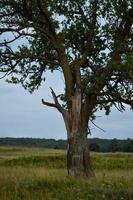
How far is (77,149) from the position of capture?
23094mm

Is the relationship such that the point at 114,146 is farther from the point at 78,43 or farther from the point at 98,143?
the point at 78,43

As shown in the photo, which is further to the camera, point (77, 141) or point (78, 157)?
point (77, 141)

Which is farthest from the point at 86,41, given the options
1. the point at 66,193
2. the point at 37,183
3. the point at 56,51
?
the point at 66,193

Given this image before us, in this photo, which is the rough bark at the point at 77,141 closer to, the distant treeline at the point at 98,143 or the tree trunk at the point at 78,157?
the tree trunk at the point at 78,157

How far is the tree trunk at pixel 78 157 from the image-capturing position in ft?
A: 75.5

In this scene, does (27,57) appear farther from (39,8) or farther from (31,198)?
(31,198)

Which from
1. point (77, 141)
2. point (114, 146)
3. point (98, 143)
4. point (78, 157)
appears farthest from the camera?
point (98, 143)

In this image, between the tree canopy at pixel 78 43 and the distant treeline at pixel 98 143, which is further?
the distant treeline at pixel 98 143

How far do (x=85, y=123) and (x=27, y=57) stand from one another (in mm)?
3661

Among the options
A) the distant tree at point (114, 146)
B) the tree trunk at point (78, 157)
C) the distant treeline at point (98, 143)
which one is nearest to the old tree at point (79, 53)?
the tree trunk at point (78, 157)

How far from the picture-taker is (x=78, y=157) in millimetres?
23000

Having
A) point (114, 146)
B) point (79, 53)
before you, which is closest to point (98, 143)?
point (114, 146)

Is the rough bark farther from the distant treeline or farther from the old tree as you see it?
the distant treeline

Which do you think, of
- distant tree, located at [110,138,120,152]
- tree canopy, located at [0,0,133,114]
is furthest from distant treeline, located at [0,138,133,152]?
tree canopy, located at [0,0,133,114]
